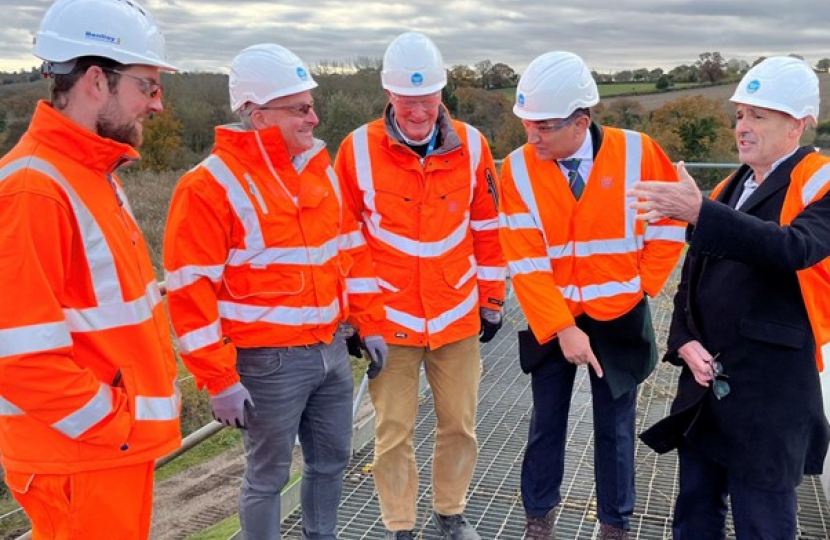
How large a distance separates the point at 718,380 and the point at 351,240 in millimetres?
1559

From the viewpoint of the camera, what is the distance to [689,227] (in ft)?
10.3

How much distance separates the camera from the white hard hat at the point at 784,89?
257 centimetres

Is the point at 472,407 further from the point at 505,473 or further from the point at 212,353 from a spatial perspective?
the point at 212,353

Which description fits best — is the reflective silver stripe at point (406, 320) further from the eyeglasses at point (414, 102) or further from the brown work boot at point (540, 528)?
the brown work boot at point (540, 528)

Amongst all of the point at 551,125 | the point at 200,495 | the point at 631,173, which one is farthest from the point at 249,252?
the point at 200,495

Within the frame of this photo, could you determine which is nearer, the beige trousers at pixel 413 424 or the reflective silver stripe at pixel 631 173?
the reflective silver stripe at pixel 631 173

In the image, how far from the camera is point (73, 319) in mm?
2023

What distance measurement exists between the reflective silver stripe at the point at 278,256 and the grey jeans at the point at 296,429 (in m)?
0.34

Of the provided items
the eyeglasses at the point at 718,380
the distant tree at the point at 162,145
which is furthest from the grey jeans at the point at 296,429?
the distant tree at the point at 162,145

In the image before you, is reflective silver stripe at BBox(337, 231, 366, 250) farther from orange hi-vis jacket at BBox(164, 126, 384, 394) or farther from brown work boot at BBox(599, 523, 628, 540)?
brown work boot at BBox(599, 523, 628, 540)

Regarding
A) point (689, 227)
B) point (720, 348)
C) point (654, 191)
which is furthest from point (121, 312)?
point (689, 227)

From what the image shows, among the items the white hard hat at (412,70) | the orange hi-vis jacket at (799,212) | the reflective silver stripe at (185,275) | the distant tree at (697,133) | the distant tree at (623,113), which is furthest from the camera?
the distant tree at (623,113)

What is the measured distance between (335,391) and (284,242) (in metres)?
0.68

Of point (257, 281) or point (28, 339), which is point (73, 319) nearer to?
point (28, 339)
